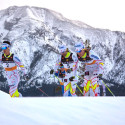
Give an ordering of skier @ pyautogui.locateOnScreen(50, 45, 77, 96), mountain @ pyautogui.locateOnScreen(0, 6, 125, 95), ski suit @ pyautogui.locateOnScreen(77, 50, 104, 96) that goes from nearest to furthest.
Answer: ski suit @ pyautogui.locateOnScreen(77, 50, 104, 96) < skier @ pyautogui.locateOnScreen(50, 45, 77, 96) < mountain @ pyautogui.locateOnScreen(0, 6, 125, 95)

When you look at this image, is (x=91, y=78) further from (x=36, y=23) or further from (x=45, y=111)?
(x=36, y=23)

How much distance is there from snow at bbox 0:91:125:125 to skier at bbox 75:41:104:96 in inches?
107

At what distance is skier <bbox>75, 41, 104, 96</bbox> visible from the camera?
163 inches

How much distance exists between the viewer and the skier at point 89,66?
13.5ft

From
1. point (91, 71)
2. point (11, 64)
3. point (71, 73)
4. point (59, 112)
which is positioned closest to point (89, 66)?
point (91, 71)

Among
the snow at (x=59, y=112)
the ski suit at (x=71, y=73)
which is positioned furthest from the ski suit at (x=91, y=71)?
the snow at (x=59, y=112)

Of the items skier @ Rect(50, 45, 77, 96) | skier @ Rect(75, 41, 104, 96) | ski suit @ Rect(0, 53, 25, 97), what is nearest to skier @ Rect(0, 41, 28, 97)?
ski suit @ Rect(0, 53, 25, 97)

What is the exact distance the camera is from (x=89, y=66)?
424cm

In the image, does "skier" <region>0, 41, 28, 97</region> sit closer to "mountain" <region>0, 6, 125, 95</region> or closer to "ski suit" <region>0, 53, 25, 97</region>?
"ski suit" <region>0, 53, 25, 97</region>

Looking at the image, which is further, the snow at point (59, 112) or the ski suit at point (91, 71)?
the ski suit at point (91, 71)

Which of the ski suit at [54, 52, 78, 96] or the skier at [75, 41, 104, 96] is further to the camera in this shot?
the ski suit at [54, 52, 78, 96]

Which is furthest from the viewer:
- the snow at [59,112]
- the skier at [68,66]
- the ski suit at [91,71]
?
the skier at [68,66]

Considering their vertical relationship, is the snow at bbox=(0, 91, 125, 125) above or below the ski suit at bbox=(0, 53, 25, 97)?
above

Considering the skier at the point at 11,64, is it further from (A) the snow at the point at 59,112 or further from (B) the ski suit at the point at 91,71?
(A) the snow at the point at 59,112
